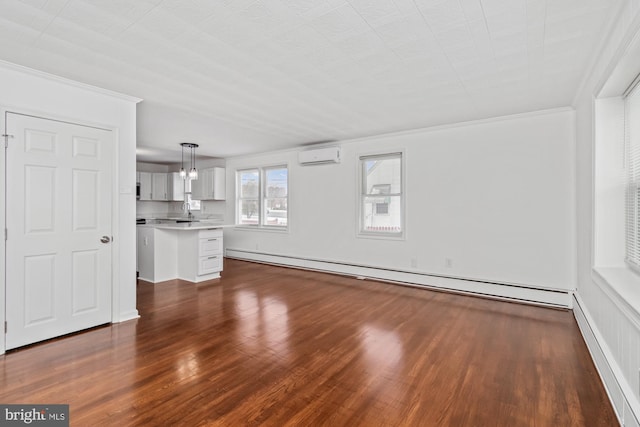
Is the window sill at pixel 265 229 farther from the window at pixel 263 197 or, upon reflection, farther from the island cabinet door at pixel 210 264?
the island cabinet door at pixel 210 264

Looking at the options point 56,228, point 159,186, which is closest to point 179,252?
point 56,228

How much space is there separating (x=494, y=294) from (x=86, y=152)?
515 cm

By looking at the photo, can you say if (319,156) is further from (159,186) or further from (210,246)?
(159,186)

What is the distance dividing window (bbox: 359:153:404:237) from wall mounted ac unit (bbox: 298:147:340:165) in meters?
0.49

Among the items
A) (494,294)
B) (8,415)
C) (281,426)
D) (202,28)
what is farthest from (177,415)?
(494,294)

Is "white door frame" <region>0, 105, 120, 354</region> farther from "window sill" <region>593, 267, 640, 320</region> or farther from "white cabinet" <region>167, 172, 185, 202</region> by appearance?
"white cabinet" <region>167, 172, 185, 202</region>

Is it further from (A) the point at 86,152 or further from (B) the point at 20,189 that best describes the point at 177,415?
(A) the point at 86,152

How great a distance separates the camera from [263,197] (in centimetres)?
720

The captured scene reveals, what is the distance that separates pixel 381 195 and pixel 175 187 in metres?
6.00

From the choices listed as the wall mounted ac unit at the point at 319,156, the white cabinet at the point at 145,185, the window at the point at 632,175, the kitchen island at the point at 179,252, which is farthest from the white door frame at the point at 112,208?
the white cabinet at the point at 145,185

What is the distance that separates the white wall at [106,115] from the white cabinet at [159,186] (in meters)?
5.65

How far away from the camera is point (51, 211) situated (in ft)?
9.64

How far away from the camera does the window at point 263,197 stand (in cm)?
696

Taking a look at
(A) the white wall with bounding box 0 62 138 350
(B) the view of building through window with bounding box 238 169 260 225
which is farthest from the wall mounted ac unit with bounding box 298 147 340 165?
(A) the white wall with bounding box 0 62 138 350
